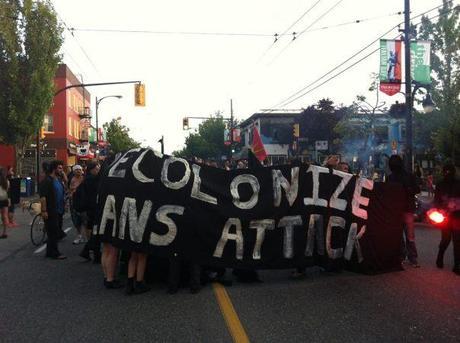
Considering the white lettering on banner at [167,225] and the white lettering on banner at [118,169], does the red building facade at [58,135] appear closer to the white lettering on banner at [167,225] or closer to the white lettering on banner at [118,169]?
the white lettering on banner at [118,169]

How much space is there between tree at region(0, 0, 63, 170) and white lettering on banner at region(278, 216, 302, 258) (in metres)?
22.7

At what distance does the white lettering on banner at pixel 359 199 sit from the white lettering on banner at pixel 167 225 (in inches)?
99.9

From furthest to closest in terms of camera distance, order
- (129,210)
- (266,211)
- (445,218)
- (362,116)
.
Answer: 1. (362,116)
2. (445,218)
3. (266,211)
4. (129,210)

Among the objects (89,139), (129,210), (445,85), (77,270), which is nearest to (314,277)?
(129,210)

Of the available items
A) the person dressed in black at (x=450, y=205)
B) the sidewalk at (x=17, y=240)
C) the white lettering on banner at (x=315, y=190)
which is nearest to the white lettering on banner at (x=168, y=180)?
the white lettering on banner at (x=315, y=190)

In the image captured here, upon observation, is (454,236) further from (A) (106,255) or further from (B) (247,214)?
(A) (106,255)

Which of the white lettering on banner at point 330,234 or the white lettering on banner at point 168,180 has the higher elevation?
the white lettering on banner at point 168,180

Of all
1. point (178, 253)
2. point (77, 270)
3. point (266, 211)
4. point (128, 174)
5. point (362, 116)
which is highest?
point (362, 116)

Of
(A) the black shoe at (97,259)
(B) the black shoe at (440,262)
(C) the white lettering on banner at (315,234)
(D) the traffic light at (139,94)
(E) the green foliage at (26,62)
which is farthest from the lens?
(E) the green foliage at (26,62)

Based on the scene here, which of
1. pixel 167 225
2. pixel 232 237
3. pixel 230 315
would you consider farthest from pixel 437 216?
pixel 167 225

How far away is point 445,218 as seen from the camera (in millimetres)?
8008

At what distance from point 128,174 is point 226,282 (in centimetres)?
190

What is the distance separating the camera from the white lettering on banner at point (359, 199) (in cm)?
761

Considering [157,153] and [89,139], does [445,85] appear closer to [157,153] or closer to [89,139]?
[89,139]
